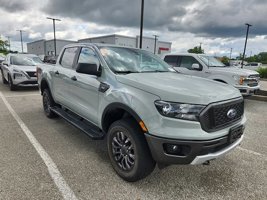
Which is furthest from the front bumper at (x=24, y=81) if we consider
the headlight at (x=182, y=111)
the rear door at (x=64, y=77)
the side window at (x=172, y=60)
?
the headlight at (x=182, y=111)

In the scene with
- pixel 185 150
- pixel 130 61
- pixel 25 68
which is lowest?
pixel 185 150

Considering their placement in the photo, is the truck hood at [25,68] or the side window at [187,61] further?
the truck hood at [25,68]

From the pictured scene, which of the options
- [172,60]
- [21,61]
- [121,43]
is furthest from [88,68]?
[121,43]

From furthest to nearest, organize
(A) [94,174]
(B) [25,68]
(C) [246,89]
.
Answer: (B) [25,68], (C) [246,89], (A) [94,174]

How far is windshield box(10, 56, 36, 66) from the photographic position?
1049 cm

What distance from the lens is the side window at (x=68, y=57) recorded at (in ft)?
14.7

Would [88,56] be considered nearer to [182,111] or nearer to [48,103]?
[182,111]

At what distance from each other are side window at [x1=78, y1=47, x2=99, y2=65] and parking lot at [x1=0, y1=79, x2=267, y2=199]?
1.54 metres

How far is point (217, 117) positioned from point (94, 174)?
1.84m

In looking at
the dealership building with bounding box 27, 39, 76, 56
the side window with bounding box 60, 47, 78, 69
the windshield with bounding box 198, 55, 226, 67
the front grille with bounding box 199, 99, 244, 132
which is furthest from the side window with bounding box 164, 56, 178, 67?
the dealership building with bounding box 27, 39, 76, 56

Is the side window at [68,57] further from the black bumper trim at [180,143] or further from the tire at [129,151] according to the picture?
the black bumper trim at [180,143]

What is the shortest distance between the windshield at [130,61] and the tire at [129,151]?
919 millimetres

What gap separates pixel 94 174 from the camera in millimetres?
3150

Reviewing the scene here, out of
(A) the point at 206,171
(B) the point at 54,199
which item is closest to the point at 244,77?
(A) the point at 206,171
